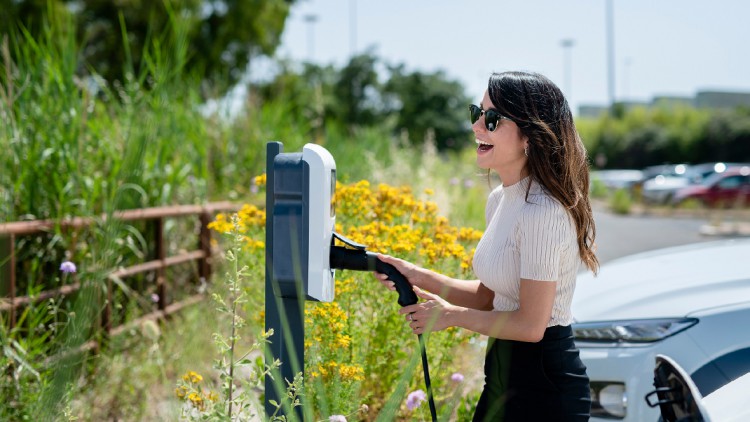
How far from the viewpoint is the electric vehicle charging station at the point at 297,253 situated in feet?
6.26

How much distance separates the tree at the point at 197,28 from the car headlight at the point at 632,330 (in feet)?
57.2

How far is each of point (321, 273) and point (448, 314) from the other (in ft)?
1.32

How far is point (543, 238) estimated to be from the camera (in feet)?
6.78

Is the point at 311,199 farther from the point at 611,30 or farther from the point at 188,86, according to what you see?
the point at 611,30

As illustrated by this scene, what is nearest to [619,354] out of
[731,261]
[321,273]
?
[731,261]

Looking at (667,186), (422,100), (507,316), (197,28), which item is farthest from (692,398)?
(422,100)

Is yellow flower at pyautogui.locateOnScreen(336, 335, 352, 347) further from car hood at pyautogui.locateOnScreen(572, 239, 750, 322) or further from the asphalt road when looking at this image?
the asphalt road

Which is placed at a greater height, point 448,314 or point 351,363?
point 448,314

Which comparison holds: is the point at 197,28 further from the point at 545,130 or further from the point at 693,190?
the point at 545,130

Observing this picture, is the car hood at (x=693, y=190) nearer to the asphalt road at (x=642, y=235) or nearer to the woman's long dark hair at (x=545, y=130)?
the asphalt road at (x=642, y=235)

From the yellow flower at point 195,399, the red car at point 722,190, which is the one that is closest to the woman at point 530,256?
the yellow flower at point 195,399

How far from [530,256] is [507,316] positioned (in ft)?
0.56

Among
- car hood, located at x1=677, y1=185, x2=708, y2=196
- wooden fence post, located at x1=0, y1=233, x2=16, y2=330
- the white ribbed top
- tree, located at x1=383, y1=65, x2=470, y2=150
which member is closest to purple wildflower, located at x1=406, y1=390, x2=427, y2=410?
the white ribbed top

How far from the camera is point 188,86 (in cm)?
690
